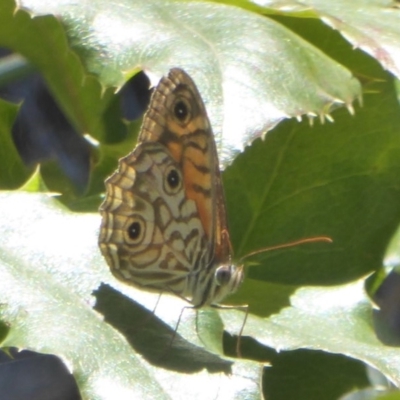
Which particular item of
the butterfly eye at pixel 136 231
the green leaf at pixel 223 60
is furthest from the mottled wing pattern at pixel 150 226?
the green leaf at pixel 223 60

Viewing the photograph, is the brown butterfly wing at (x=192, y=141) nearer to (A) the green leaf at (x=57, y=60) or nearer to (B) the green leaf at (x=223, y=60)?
(B) the green leaf at (x=223, y=60)

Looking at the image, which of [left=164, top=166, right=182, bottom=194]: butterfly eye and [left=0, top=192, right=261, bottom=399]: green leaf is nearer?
Result: [left=0, top=192, right=261, bottom=399]: green leaf

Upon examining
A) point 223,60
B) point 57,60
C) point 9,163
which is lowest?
point 9,163

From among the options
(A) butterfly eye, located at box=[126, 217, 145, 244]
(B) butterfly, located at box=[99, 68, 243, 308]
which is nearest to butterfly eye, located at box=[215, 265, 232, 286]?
(B) butterfly, located at box=[99, 68, 243, 308]

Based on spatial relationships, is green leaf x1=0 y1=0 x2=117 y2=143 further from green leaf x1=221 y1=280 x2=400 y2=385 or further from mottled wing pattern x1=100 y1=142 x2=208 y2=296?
green leaf x1=221 y1=280 x2=400 y2=385

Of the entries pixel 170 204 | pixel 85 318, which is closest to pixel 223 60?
pixel 170 204

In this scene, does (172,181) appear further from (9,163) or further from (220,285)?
(9,163)

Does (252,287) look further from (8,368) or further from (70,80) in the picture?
(8,368)
